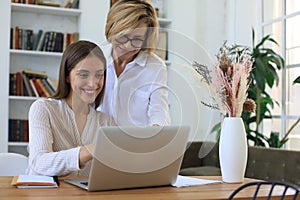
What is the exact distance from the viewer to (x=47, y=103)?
6.32ft

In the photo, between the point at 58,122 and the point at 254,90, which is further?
the point at 254,90

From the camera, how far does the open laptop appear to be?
142cm

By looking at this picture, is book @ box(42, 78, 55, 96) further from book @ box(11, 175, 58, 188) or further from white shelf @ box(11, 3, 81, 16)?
book @ box(11, 175, 58, 188)

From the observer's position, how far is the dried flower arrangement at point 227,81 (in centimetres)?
175

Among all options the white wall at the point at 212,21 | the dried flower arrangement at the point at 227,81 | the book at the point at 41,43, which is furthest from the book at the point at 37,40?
the dried flower arrangement at the point at 227,81

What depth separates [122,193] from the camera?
4.76 feet

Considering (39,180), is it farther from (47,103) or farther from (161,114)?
(161,114)

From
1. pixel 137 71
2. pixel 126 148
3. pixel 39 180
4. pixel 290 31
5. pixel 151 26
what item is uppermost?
pixel 290 31

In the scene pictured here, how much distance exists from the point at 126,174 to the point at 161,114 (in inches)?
21.4

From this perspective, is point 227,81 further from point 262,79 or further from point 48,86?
point 48,86

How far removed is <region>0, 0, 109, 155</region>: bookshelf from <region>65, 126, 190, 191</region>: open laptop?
2879 millimetres

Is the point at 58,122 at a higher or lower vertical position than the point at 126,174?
higher

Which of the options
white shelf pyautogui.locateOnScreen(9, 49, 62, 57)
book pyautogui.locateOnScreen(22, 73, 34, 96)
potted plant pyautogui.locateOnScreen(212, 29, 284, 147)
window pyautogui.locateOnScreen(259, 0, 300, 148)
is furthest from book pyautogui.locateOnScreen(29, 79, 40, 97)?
window pyautogui.locateOnScreen(259, 0, 300, 148)

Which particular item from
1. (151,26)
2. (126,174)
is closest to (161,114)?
(151,26)
